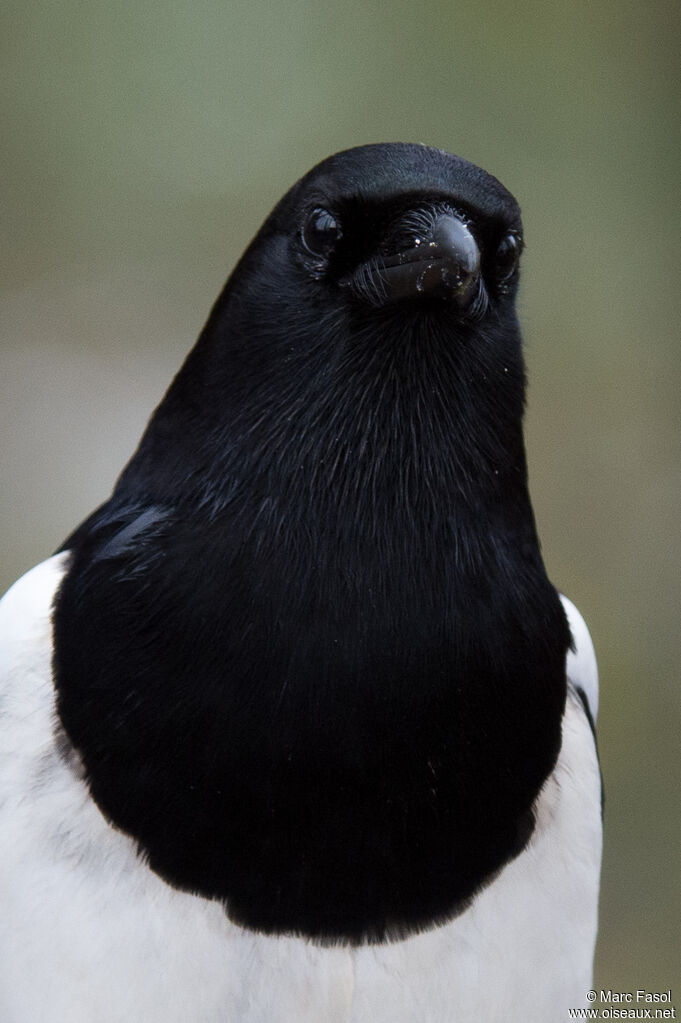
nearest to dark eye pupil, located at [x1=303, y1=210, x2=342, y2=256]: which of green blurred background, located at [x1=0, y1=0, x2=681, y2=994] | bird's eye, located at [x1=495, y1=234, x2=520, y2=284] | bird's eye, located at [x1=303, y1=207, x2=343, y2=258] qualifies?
bird's eye, located at [x1=303, y1=207, x2=343, y2=258]

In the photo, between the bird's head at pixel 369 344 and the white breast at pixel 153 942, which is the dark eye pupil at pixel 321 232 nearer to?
the bird's head at pixel 369 344

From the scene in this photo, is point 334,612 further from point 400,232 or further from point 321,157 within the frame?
point 321,157

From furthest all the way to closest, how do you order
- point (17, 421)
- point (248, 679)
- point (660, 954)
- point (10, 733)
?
point (17, 421)
point (660, 954)
point (10, 733)
point (248, 679)

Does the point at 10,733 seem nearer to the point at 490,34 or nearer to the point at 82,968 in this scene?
the point at 82,968

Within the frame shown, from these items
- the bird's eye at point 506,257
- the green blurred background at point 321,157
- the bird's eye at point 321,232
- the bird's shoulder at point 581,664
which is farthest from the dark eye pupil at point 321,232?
the green blurred background at point 321,157

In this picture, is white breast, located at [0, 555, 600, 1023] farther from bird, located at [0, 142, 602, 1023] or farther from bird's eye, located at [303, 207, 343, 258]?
bird's eye, located at [303, 207, 343, 258]

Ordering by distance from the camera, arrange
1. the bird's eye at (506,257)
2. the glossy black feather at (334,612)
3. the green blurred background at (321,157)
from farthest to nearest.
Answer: the green blurred background at (321,157) < the bird's eye at (506,257) < the glossy black feather at (334,612)

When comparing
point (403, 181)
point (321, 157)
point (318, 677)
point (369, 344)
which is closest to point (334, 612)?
point (318, 677)

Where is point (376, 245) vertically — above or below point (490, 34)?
below

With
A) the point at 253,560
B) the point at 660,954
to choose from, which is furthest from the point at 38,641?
the point at 660,954
